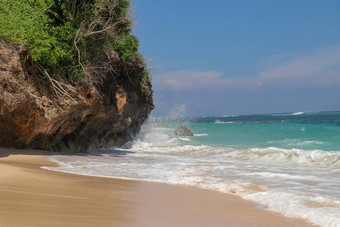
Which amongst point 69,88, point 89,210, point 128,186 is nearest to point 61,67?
point 69,88

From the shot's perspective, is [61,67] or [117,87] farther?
[117,87]

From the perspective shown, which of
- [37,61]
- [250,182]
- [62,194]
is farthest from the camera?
[37,61]

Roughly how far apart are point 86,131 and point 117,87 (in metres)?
2.17

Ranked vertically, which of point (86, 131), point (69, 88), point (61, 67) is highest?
point (61, 67)

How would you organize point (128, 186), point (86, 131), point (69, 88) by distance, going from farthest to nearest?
point (86, 131) → point (69, 88) → point (128, 186)

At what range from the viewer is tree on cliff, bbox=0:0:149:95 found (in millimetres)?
9219

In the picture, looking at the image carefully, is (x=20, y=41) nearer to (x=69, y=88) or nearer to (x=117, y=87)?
(x=69, y=88)

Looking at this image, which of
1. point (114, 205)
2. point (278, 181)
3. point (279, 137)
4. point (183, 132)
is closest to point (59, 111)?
point (114, 205)

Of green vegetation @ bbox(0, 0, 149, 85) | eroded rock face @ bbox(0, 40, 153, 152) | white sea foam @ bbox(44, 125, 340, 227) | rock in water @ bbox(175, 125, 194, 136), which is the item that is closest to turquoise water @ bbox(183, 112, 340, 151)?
rock in water @ bbox(175, 125, 194, 136)

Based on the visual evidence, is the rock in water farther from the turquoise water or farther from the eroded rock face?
the eroded rock face

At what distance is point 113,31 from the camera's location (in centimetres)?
1153

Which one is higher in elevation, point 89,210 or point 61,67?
point 61,67

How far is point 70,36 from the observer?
33.7ft

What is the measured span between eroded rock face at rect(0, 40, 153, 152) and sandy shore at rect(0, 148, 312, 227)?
3467mm
